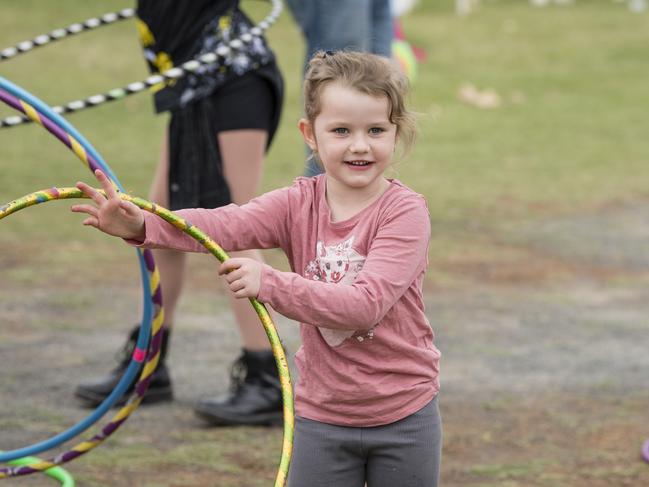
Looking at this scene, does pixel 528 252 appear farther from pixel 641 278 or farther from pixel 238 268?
pixel 238 268

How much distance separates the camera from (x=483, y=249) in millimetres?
7289

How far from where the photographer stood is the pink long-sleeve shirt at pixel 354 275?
266 cm

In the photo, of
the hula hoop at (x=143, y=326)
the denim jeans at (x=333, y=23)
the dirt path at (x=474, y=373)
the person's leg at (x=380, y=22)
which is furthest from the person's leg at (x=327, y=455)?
the person's leg at (x=380, y=22)

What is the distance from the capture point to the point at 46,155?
9.68 metres

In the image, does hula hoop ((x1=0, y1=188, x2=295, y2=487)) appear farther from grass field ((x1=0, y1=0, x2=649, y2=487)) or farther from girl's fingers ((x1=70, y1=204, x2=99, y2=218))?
grass field ((x1=0, y1=0, x2=649, y2=487))

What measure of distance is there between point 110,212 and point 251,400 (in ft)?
6.10

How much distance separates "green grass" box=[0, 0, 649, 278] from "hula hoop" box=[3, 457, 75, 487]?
11.2 ft

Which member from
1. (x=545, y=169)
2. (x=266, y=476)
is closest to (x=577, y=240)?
(x=545, y=169)

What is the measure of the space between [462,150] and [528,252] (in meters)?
3.52

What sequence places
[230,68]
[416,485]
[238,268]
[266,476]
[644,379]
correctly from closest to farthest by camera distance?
[238,268] < [416,485] < [266,476] < [230,68] < [644,379]

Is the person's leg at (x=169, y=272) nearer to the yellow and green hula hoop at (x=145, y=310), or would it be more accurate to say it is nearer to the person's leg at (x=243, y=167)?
the person's leg at (x=243, y=167)

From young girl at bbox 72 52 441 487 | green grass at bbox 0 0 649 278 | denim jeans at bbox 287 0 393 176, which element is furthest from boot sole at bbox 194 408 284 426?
green grass at bbox 0 0 649 278

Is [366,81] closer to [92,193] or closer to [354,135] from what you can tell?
[354,135]

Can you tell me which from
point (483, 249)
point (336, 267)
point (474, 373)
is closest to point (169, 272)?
point (474, 373)
